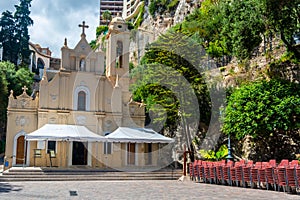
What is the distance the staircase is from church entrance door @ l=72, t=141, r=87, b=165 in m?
3.11

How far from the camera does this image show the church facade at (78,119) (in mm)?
21641

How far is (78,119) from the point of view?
2303cm

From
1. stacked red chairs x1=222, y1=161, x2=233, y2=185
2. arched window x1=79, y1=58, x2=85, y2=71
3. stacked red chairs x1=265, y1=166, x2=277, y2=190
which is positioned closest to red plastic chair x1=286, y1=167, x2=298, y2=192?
stacked red chairs x1=265, y1=166, x2=277, y2=190

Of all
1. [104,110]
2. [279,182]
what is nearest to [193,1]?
[104,110]

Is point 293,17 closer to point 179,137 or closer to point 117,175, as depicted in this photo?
point 117,175

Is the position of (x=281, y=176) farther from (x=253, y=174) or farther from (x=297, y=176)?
(x=253, y=174)

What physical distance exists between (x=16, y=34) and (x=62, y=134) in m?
34.4

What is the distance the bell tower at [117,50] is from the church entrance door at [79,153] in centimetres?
639

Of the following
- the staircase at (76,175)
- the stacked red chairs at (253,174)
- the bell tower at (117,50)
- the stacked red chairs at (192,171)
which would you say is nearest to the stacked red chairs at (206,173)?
the stacked red chairs at (253,174)

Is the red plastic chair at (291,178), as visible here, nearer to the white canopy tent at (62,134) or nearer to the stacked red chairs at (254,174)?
the stacked red chairs at (254,174)

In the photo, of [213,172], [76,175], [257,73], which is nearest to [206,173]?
[213,172]

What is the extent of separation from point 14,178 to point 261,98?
13658 mm

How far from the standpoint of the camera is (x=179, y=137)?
96.3 ft

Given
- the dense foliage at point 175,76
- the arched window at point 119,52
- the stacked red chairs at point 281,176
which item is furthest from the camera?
the arched window at point 119,52
